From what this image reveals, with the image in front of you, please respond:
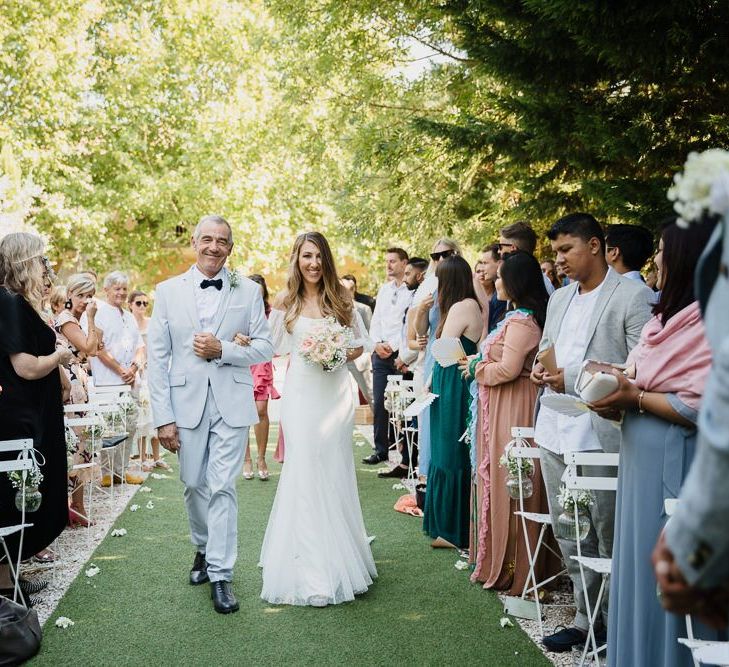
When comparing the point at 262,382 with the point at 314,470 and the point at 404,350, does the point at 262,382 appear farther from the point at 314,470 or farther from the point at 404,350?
the point at 314,470

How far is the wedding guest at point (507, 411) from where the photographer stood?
213 inches

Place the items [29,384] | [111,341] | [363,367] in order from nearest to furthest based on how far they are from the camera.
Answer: [29,384] < [111,341] < [363,367]

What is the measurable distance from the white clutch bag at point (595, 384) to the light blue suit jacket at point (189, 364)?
9.35 feet

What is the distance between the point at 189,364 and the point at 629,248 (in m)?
2.97

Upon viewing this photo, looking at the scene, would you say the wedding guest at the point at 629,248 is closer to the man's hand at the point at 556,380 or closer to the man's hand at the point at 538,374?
the man's hand at the point at 538,374

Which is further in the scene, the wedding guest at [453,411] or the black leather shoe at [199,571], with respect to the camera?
the wedding guest at [453,411]

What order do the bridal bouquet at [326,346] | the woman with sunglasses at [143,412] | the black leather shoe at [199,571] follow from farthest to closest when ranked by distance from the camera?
the woman with sunglasses at [143,412], the black leather shoe at [199,571], the bridal bouquet at [326,346]

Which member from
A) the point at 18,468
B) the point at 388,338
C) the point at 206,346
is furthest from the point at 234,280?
the point at 388,338

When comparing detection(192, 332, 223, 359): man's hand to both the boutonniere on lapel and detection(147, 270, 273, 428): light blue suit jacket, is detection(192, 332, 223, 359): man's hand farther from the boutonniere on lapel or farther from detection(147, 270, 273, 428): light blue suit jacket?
the boutonniere on lapel

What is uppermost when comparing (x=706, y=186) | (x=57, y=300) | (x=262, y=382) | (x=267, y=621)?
(x=706, y=186)

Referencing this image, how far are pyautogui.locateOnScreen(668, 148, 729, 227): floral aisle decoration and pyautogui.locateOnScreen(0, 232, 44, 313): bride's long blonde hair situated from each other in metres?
4.51

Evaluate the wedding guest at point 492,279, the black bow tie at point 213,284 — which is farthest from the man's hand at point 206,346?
the wedding guest at point 492,279

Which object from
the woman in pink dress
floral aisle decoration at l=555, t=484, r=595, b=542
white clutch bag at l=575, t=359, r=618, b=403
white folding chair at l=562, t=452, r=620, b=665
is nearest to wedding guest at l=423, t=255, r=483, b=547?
floral aisle decoration at l=555, t=484, r=595, b=542

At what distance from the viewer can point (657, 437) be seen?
333 centimetres
